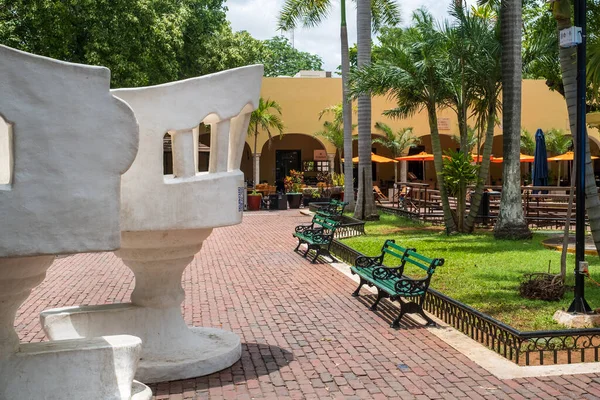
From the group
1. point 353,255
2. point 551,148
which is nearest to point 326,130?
point 551,148

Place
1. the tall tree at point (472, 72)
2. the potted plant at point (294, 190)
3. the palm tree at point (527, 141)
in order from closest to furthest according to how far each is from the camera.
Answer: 1. the tall tree at point (472, 72)
2. the potted plant at point (294, 190)
3. the palm tree at point (527, 141)

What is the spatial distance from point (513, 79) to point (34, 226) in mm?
13111

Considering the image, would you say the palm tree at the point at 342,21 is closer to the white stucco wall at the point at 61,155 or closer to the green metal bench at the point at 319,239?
the green metal bench at the point at 319,239

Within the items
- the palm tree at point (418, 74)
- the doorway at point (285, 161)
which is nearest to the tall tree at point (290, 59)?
the doorway at point (285, 161)

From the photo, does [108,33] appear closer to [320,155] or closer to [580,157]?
[320,155]

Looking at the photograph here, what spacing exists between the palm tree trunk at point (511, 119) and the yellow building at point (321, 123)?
1451 centimetres

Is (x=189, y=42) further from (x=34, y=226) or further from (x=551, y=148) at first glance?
(x=34, y=226)

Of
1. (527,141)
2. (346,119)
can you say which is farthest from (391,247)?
(527,141)

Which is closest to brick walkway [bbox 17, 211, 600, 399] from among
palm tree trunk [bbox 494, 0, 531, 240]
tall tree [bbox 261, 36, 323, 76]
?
palm tree trunk [bbox 494, 0, 531, 240]

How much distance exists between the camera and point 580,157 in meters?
7.83

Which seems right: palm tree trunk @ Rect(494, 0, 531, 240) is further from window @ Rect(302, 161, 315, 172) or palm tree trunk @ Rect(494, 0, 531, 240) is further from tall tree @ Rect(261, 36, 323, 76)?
tall tree @ Rect(261, 36, 323, 76)

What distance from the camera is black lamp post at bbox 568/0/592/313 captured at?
7.59 m

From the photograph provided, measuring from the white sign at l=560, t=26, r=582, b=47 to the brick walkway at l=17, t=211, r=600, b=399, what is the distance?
3417 mm

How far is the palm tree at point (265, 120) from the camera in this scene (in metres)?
29.3
